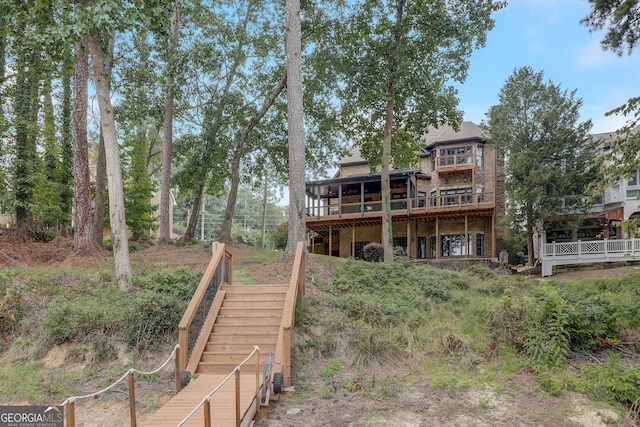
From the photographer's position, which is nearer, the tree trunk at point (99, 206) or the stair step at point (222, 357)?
the stair step at point (222, 357)

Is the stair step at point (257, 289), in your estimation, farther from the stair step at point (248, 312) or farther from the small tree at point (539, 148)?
the small tree at point (539, 148)

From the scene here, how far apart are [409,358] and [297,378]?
232 cm

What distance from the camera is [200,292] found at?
7852 millimetres

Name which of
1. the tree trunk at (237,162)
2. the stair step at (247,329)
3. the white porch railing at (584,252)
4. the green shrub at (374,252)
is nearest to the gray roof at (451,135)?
the green shrub at (374,252)

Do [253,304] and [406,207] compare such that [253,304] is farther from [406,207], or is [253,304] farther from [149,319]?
[406,207]

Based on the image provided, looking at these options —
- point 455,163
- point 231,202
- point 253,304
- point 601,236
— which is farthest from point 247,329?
point 455,163

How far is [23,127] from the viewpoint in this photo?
16891mm

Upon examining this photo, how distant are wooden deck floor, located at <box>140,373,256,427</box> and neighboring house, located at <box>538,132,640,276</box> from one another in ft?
66.6

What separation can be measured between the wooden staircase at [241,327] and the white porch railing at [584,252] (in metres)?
18.3

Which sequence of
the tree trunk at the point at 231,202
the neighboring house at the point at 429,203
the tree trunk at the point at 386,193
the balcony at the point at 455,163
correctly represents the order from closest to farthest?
the tree trunk at the point at 386,193
the tree trunk at the point at 231,202
the neighboring house at the point at 429,203
the balcony at the point at 455,163

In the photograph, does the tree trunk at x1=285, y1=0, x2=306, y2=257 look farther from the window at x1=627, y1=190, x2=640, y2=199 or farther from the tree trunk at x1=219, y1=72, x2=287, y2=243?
the window at x1=627, y1=190, x2=640, y2=199

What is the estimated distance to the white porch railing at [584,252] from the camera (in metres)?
21.7

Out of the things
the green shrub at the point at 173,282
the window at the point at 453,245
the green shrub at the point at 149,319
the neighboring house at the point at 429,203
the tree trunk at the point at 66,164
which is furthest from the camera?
the window at the point at 453,245

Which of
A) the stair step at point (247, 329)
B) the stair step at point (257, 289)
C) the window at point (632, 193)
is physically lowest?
the stair step at point (247, 329)
